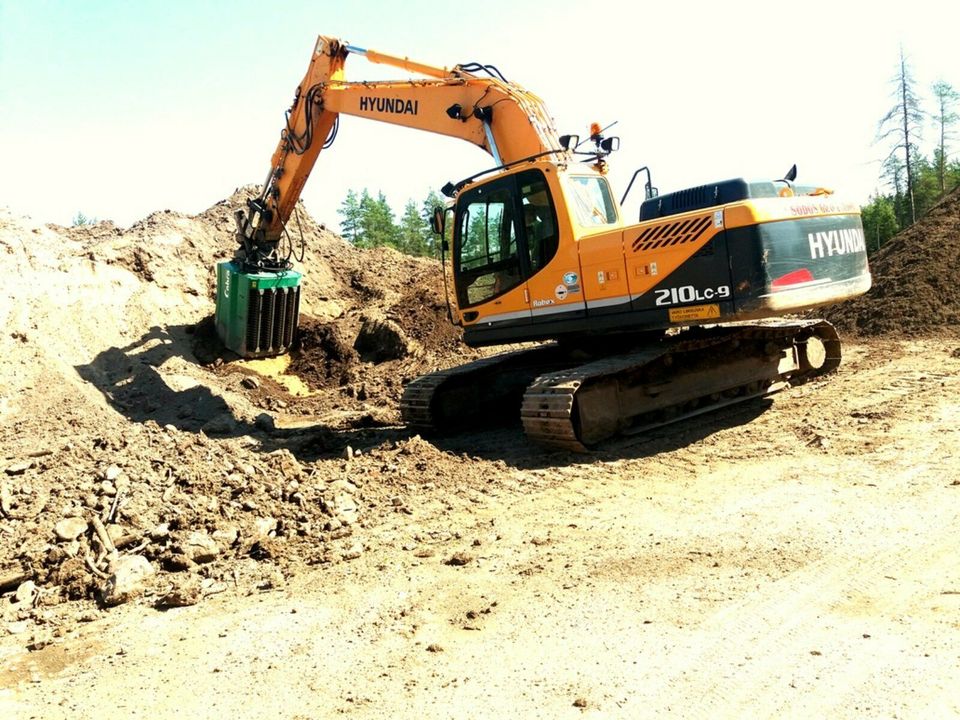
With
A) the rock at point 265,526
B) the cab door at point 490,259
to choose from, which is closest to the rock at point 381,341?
the cab door at point 490,259

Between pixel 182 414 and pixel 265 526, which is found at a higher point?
pixel 182 414

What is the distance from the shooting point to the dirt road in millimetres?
3146

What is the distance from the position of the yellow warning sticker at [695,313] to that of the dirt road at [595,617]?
1438mm

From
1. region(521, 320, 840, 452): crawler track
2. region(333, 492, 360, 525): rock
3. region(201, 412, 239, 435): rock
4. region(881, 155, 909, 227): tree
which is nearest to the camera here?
region(333, 492, 360, 525): rock

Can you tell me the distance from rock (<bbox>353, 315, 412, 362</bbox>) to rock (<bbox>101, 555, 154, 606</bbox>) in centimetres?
887

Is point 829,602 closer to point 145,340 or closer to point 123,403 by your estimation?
point 123,403

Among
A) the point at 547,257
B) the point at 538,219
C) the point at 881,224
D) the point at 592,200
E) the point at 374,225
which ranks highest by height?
the point at 374,225

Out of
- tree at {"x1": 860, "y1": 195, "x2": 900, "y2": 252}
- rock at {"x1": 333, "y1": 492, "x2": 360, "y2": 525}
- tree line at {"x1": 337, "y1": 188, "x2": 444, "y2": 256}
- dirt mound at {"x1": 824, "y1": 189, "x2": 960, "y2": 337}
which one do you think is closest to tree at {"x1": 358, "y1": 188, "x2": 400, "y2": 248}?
tree line at {"x1": 337, "y1": 188, "x2": 444, "y2": 256}

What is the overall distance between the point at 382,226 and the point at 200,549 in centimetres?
4378

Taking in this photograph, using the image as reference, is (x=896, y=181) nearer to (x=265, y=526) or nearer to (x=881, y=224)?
(x=881, y=224)

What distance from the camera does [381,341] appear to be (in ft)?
45.6

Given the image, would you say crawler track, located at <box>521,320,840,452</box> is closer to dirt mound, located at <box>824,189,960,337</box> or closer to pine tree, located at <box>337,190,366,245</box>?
dirt mound, located at <box>824,189,960,337</box>

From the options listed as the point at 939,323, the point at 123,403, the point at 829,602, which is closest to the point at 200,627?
the point at 829,602

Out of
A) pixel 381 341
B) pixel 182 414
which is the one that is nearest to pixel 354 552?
Answer: pixel 182 414
